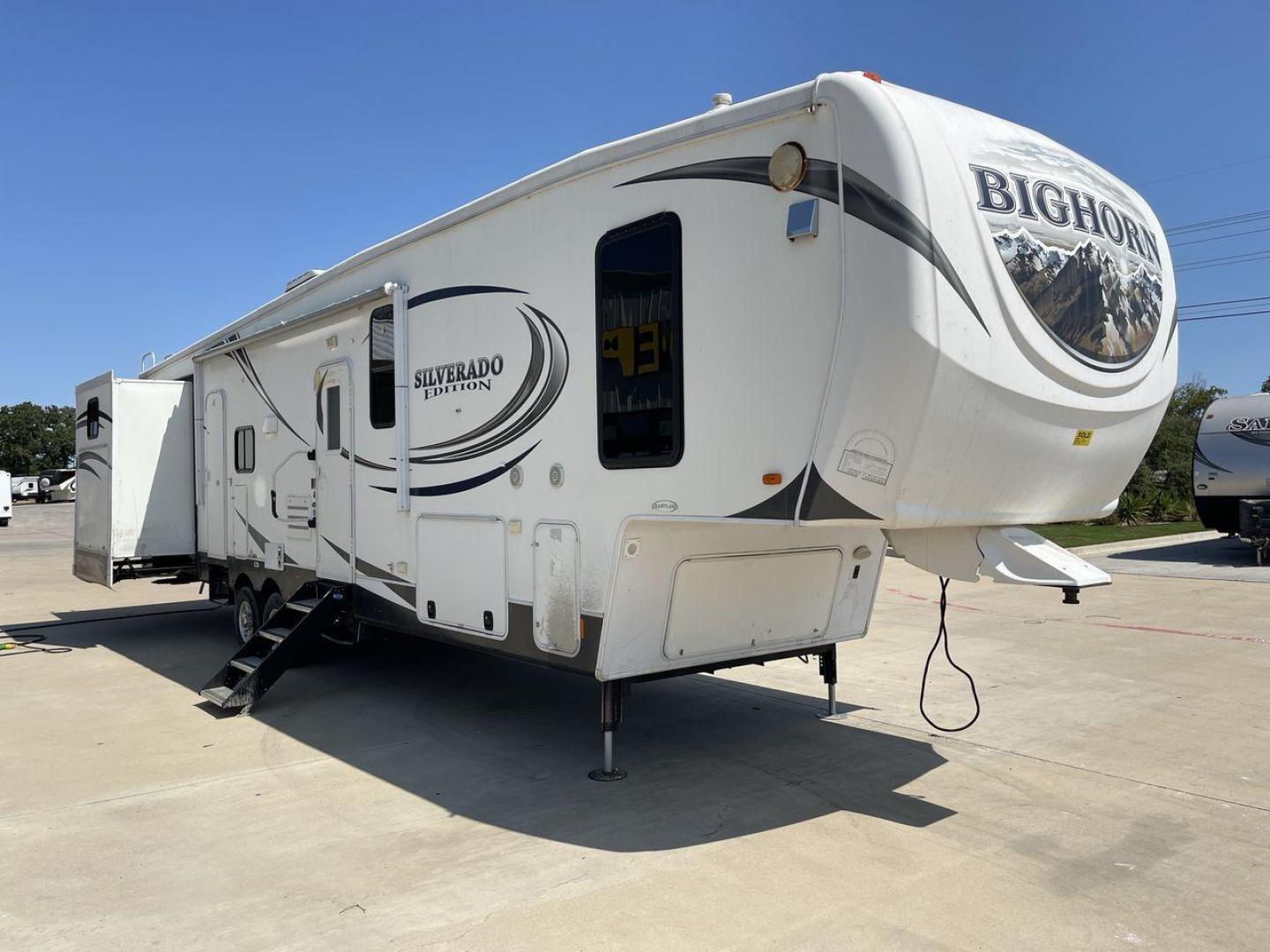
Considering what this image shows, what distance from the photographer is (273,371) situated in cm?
869

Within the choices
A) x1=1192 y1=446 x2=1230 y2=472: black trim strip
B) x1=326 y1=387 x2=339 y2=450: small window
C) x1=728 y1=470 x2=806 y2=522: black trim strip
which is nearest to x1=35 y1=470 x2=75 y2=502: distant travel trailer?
x1=326 y1=387 x2=339 y2=450: small window

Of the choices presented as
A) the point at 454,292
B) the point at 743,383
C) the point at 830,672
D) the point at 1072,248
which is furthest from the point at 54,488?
the point at 1072,248

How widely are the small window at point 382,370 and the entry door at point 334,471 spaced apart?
36cm

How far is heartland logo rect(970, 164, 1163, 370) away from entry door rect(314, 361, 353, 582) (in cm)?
494

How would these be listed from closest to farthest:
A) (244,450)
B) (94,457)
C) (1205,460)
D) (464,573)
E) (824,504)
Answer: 1. (824,504)
2. (464,573)
3. (244,450)
4. (94,457)
5. (1205,460)

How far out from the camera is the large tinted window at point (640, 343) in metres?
4.83

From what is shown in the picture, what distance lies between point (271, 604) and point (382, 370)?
308 cm

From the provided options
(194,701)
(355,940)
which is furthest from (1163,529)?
(355,940)

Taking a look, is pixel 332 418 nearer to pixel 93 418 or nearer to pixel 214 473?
pixel 214 473

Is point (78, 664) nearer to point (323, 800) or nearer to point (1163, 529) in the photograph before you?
point (323, 800)

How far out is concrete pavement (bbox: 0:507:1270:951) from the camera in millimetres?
3781

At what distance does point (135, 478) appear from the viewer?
10.0 m

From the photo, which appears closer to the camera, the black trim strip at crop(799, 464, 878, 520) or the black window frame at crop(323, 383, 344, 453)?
the black trim strip at crop(799, 464, 878, 520)

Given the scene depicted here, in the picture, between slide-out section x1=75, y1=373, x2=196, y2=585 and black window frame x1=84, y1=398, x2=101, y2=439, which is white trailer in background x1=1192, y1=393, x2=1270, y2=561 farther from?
black window frame x1=84, y1=398, x2=101, y2=439
